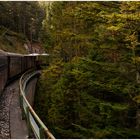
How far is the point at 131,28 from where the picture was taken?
1402 cm

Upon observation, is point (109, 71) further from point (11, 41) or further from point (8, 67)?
point (11, 41)

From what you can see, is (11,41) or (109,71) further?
(11,41)

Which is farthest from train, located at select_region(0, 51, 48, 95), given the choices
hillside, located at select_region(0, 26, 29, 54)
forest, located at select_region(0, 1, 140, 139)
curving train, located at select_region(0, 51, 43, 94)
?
hillside, located at select_region(0, 26, 29, 54)

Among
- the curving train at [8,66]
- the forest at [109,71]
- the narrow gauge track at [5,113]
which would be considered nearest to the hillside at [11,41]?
the curving train at [8,66]

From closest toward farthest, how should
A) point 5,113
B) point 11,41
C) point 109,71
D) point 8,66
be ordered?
point 109,71 → point 5,113 → point 8,66 → point 11,41

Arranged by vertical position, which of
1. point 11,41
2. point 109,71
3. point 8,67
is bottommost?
point 8,67

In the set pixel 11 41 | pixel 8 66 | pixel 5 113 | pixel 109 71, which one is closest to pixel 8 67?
pixel 8 66

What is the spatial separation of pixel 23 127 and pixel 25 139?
2476 mm

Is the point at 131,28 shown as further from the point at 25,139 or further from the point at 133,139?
the point at 25,139

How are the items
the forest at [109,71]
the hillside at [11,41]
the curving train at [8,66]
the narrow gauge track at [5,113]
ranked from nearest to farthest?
the narrow gauge track at [5,113]
the forest at [109,71]
the curving train at [8,66]
the hillside at [11,41]

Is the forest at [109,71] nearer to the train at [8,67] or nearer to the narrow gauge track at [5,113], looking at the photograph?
the narrow gauge track at [5,113]

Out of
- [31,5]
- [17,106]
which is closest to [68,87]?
[17,106]

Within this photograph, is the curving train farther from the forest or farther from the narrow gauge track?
the forest

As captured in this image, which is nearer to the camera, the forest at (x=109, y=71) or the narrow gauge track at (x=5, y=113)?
the narrow gauge track at (x=5, y=113)
